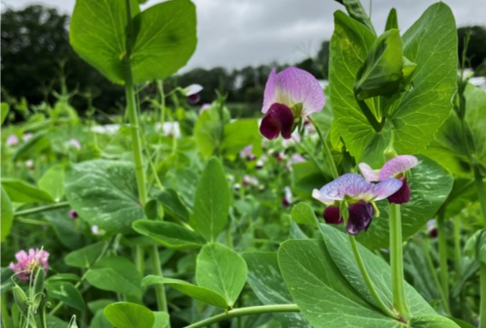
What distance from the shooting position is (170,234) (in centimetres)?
56

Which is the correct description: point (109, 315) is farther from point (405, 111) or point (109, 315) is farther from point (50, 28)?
point (50, 28)

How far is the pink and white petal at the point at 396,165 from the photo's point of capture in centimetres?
36

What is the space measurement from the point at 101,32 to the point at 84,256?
0.28 m

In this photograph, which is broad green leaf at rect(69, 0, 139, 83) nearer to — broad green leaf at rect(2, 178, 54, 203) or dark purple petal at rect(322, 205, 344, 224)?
broad green leaf at rect(2, 178, 54, 203)

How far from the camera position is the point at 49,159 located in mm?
1847

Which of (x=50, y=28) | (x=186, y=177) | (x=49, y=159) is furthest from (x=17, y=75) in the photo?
(x=186, y=177)

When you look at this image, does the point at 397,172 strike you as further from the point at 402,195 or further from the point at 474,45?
the point at 474,45

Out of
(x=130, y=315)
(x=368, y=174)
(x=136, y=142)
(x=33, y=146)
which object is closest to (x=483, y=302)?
(x=368, y=174)

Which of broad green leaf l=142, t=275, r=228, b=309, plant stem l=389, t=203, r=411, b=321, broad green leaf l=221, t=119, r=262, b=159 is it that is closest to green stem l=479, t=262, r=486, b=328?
plant stem l=389, t=203, r=411, b=321

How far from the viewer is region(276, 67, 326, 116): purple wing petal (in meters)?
0.40

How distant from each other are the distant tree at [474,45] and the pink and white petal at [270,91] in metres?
0.34

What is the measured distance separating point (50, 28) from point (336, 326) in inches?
948

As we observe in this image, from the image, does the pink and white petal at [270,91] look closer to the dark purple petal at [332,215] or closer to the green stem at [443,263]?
the dark purple petal at [332,215]

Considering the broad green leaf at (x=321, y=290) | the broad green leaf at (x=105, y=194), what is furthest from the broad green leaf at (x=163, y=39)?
the broad green leaf at (x=321, y=290)
